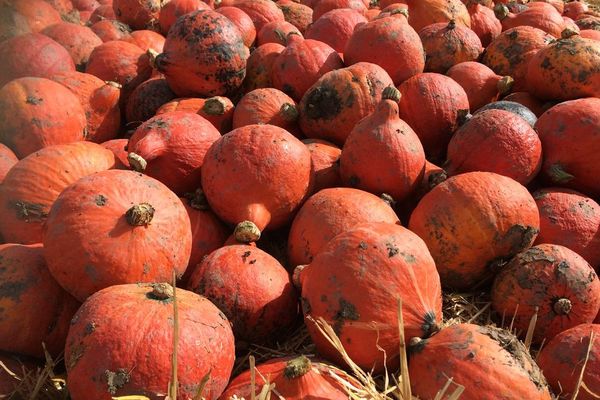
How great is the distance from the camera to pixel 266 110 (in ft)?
13.1

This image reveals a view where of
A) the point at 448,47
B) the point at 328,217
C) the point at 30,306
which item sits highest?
the point at 448,47

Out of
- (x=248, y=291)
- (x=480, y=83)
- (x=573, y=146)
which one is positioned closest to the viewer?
(x=248, y=291)

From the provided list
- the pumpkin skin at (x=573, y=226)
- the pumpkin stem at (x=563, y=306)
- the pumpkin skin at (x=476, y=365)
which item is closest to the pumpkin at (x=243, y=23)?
the pumpkin skin at (x=573, y=226)

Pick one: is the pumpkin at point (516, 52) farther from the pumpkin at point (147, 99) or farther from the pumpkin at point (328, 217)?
the pumpkin at point (147, 99)

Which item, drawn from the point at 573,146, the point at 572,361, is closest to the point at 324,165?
the point at 573,146

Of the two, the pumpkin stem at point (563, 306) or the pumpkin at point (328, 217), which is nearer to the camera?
the pumpkin stem at point (563, 306)

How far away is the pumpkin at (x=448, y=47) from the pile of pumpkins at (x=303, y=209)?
2 centimetres

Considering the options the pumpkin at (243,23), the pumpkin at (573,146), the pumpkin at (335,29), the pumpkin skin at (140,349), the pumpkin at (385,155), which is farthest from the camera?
the pumpkin at (243,23)

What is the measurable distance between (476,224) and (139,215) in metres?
1.73

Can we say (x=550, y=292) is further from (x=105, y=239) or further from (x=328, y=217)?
(x=105, y=239)

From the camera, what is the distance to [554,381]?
254 cm

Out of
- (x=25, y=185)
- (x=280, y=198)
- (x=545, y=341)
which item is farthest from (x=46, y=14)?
(x=545, y=341)

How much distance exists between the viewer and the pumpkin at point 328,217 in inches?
118

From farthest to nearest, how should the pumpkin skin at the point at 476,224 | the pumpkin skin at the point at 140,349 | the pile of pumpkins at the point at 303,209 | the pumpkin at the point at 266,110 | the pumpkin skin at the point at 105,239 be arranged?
the pumpkin at the point at 266,110, the pumpkin skin at the point at 476,224, the pumpkin skin at the point at 105,239, the pile of pumpkins at the point at 303,209, the pumpkin skin at the point at 140,349
